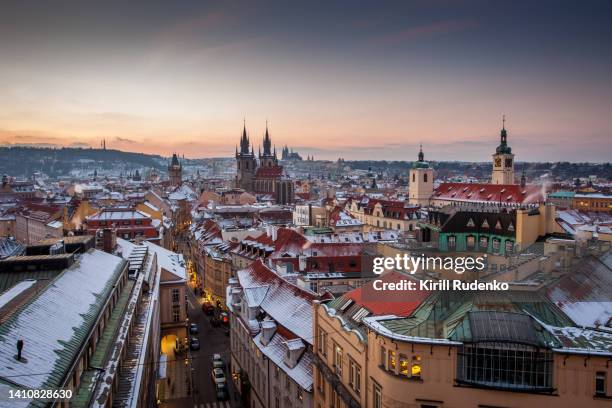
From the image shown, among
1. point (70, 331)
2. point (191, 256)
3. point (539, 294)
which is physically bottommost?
point (191, 256)

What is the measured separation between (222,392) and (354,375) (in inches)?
948

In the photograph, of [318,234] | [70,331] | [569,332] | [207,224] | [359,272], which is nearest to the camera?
[569,332]

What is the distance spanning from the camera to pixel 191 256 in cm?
10694

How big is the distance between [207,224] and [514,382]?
85758mm

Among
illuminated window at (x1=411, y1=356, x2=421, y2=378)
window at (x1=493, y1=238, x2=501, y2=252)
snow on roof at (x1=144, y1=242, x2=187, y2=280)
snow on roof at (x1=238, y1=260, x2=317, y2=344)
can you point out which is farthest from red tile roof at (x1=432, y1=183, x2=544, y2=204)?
illuminated window at (x1=411, y1=356, x2=421, y2=378)

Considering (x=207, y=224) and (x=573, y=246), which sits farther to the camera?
(x=207, y=224)

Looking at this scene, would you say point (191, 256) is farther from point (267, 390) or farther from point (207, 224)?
point (267, 390)

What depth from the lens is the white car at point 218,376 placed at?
1854 inches

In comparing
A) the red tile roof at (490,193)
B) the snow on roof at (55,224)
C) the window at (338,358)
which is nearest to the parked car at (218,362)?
the window at (338,358)

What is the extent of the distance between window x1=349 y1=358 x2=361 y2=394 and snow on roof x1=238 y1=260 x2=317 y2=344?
793cm

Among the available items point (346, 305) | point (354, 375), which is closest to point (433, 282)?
point (346, 305)

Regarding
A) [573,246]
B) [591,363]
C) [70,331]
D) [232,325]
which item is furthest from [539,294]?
[232,325]

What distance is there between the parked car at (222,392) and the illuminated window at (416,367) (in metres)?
28.8

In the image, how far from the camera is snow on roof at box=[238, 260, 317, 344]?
36156 millimetres
